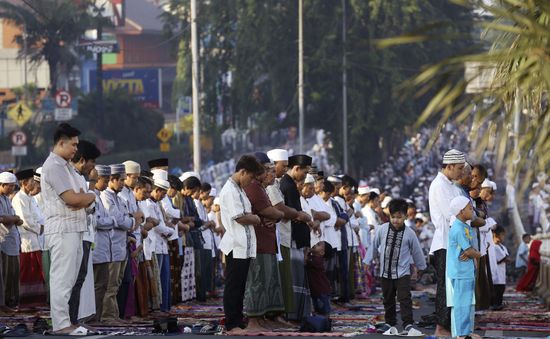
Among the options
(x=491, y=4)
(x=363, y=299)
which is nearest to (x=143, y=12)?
(x=363, y=299)

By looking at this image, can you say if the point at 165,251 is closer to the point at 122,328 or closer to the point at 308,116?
the point at 122,328

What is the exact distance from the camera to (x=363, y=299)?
2486cm

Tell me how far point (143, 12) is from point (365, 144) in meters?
48.1

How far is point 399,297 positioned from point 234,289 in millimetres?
1994

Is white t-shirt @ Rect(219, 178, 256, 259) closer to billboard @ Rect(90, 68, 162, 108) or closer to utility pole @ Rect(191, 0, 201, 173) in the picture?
utility pole @ Rect(191, 0, 201, 173)

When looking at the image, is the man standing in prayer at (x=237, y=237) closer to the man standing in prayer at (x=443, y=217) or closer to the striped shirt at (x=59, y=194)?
the striped shirt at (x=59, y=194)

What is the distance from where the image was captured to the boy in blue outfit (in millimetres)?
14695

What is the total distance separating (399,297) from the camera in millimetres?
16984

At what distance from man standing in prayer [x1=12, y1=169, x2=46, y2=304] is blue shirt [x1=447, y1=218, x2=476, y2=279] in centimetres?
792

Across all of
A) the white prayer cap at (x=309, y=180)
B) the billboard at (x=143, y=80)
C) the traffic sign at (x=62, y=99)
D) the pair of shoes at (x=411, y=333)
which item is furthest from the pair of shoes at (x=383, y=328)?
the billboard at (x=143, y=80)

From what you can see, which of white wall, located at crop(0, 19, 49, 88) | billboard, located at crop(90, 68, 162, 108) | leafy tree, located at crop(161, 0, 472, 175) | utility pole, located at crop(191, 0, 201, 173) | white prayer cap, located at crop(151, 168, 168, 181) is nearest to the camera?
white prayer cap, located at crop(151, 168, 168, 181)

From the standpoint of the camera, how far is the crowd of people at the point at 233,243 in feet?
49.9

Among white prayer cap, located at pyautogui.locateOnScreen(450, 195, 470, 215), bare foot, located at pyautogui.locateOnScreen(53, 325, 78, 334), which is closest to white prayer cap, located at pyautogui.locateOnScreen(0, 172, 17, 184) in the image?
bare foot, located at pyautogui.locateOnScreen(53, 325, 78, 334)

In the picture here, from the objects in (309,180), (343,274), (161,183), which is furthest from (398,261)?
(343,274)
